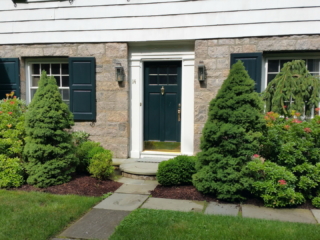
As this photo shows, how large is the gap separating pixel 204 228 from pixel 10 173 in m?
3.40

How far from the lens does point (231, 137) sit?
487 cm

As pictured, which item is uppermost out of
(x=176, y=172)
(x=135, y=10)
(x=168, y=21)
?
(x=135, y=10)

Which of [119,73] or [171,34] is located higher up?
[171,34]

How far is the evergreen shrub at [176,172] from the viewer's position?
545 cm

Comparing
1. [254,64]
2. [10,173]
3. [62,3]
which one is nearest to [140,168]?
[10,173]

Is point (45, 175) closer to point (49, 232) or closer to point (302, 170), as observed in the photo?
point (49, 232)

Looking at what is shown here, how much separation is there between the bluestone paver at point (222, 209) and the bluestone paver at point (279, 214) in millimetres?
120

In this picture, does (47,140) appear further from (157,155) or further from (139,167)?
(157,155)

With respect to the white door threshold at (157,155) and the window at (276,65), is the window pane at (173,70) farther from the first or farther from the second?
the window at (276,65)

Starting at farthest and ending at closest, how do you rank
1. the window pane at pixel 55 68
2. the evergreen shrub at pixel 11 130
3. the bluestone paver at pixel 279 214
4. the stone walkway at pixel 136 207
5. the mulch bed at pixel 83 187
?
the window pane at pixel 55 68 < the evergreen shrub at pixel 11 130 < the mulch bed at pixel 83 187 < the bluestone paver at pixel 279 214 < the stone walkway at pixel 136 207

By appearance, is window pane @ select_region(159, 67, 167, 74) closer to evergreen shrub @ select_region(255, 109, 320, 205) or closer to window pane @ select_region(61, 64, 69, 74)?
window pane @ select_region(61, 64, 69, 74)

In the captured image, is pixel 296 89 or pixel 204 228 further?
pixel 296 89

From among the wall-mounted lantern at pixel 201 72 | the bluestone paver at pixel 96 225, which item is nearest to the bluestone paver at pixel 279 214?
the bluestone paver at pixel 96 225

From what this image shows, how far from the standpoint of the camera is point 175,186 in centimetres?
553
